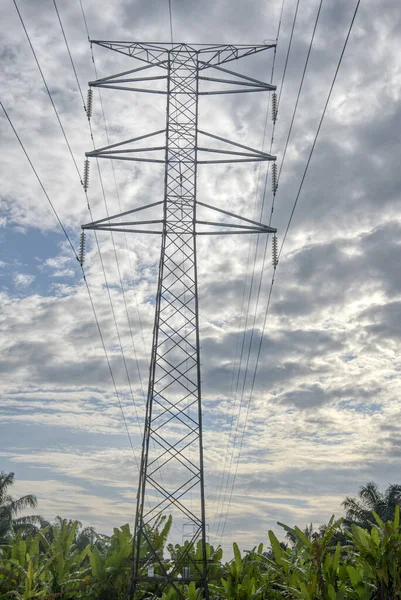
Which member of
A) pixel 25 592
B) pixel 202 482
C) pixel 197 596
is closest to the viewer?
pixel 202 482

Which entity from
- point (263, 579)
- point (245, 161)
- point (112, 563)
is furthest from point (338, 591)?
point (245, 161)

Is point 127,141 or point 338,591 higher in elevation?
point 127,141

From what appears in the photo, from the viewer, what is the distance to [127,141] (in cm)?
2609

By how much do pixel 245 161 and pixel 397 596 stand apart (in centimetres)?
1720

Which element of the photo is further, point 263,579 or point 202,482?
point 263,579

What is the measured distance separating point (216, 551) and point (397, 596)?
37.7 feet

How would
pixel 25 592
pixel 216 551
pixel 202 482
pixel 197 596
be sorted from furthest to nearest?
pixel 216 551
pixel 197 596
pixel 25 592
pixel 202 482

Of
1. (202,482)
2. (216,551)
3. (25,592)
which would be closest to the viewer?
(202,482)

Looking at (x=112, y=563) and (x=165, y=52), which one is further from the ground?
(x=165, y=52)

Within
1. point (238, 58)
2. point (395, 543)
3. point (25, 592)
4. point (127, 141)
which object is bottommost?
point (25, 592)

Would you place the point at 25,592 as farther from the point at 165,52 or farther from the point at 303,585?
the point at 165,52

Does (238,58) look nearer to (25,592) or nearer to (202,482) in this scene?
(202,482)

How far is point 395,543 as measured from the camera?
23.1 m

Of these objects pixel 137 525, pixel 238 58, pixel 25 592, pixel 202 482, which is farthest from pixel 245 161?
pixel 25 592
